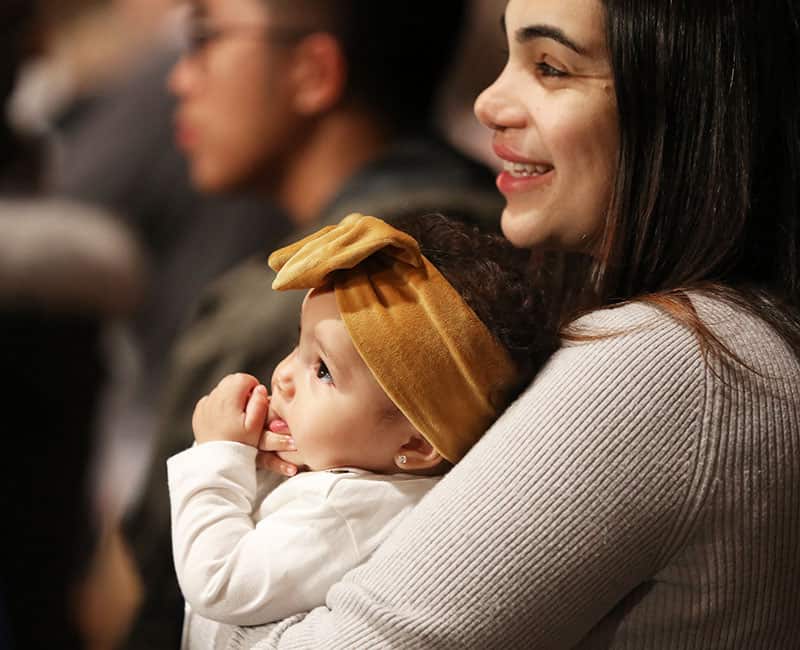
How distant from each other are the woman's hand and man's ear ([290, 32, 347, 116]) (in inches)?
37.2

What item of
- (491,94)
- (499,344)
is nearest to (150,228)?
(491,94)

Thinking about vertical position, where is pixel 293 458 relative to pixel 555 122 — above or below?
below

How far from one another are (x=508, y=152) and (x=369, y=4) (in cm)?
77

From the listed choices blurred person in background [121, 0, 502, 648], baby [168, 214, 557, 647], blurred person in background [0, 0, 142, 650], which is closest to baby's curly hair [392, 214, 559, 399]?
baby [168, 214, 557, 647]

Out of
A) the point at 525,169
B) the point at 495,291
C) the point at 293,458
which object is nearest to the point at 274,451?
the point at 293,458

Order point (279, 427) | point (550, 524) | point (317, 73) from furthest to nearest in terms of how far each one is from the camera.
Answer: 1. point (317, 73)
2. point (279, 427)
3. point (550, 524)

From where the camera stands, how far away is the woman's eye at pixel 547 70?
1.05m

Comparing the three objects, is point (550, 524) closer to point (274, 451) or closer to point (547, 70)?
point (274, 451)

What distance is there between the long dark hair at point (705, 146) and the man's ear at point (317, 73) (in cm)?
83

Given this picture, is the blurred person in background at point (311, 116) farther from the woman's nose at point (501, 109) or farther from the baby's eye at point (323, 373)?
the baby's eye at point (323, 373)

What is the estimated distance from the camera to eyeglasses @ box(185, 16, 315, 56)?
5.90ft

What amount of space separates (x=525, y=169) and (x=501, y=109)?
0.21 feet

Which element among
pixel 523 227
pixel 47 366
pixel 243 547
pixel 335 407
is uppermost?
pixel 523 227

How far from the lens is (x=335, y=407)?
935mm
